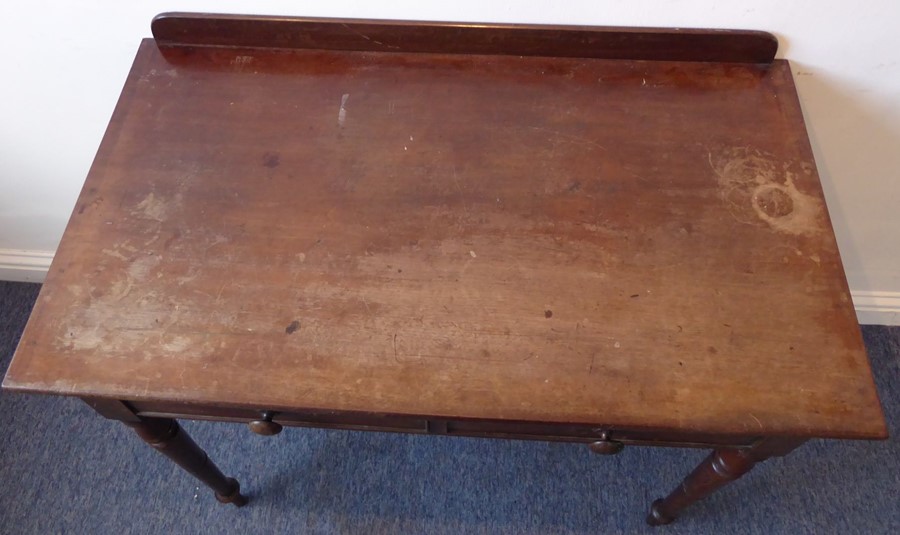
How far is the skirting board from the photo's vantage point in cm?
141

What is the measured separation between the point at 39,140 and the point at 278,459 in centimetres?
78

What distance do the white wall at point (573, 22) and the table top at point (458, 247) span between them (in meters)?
0.04

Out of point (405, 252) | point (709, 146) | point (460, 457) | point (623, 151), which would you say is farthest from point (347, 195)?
point (460, 457)

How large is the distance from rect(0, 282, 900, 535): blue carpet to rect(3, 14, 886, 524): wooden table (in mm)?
397

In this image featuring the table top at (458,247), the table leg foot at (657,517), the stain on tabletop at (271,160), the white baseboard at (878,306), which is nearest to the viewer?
the table top at (458,247)

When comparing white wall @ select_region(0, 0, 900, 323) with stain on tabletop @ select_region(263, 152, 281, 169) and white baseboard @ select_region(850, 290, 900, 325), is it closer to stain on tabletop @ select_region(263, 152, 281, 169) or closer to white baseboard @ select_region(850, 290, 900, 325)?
white baseboard @ select_region(850, 290, 900, 325)

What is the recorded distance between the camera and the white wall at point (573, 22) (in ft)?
2.83

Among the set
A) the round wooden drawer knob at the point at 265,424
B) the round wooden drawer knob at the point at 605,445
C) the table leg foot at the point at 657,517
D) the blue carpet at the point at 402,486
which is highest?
the round wooden drawer knob at the point at 265,424

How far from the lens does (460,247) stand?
0.77m

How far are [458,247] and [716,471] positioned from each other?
0.53 meters

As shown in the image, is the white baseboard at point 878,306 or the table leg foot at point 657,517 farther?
the white baseboard at point 878,306

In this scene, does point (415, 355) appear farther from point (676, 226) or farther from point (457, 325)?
point (676, 226)

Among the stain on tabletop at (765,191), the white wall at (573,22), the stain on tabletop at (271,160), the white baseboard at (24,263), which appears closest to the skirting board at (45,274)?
the white baseboard at (24,263)

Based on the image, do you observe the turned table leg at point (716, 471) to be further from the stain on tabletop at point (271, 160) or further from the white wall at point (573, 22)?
the stain on tabletop at point (271, 160)
